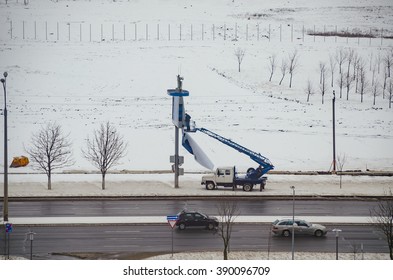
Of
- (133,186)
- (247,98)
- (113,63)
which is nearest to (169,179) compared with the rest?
(133,186)

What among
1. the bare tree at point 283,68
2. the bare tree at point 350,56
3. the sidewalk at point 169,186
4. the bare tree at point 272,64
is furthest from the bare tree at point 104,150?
the bare tree at point 350,56

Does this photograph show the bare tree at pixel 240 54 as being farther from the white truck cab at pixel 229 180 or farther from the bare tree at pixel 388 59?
the white truck cab at pixel 229 180

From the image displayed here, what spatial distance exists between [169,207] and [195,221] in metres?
4.64

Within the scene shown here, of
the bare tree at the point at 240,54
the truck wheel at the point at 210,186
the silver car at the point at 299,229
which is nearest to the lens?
the silver car at the point at 299,229

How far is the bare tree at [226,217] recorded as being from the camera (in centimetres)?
2691

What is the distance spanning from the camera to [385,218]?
1119 inches

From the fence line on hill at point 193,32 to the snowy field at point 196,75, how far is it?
0.42 feet

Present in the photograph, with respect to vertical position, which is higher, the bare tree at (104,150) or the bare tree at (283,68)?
the bare tree at (283,68)

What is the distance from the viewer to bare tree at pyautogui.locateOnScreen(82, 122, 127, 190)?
41.8m

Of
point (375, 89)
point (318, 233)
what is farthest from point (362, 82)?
point (318, 233)

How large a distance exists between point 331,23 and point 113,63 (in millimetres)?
22333

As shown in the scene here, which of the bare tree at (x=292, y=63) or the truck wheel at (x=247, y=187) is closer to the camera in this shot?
the truck wheel at (x=247, y=187)

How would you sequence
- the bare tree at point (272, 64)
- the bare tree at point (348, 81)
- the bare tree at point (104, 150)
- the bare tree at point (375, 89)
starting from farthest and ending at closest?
1. the bare tree at point (272, 64)
2. the bare tree at point (348, 81)
3. the bare tree at point (375, 89)
4. the bare tree at point (104, 150)

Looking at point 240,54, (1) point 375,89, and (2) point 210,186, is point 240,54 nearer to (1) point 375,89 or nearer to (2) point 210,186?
(1) point 375,89
